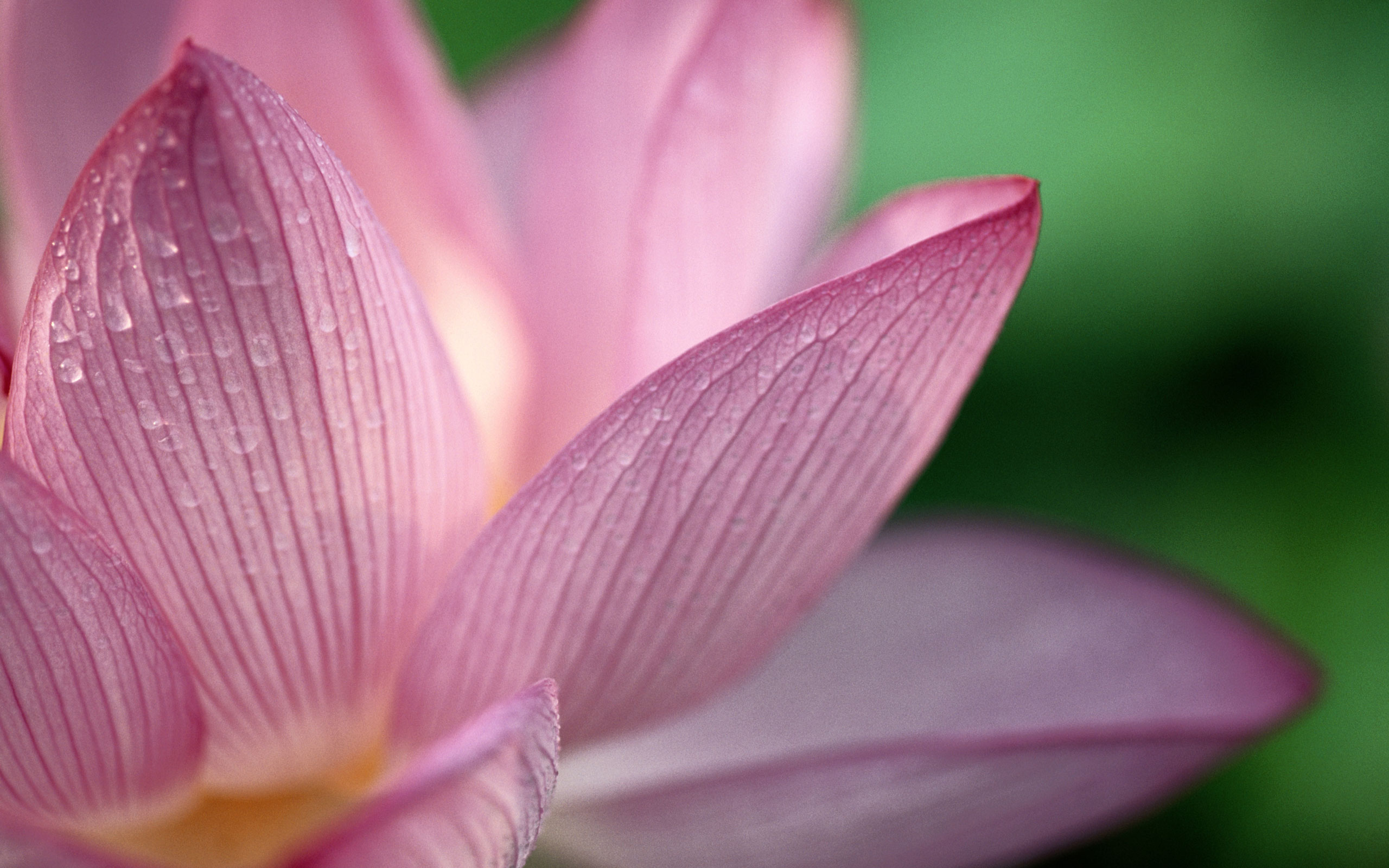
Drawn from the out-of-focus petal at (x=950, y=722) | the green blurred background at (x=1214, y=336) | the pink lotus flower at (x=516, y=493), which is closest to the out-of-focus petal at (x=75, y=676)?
the pink lotus flower at (x=516, y=493)

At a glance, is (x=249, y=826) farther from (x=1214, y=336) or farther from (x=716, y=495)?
(x=1214, y=336)

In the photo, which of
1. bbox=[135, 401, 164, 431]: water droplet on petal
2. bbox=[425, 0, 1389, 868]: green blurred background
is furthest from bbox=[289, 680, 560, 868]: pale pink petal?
bbox=[425, 0, 1389, 868]: green blurred background

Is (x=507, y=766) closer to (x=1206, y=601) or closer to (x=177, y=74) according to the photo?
(x=177, y=74)

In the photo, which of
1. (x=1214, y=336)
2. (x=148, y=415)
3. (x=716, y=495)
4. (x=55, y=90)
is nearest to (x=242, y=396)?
(x=148, y=415)

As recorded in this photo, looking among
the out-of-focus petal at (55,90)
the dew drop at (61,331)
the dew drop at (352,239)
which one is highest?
the out-of-focus petal at (55,90)

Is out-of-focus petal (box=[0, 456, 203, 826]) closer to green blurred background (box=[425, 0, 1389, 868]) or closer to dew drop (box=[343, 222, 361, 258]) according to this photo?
dew drop (box=[343, 222, 361, 258])

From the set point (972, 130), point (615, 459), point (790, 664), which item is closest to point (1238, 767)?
point (790, 664)

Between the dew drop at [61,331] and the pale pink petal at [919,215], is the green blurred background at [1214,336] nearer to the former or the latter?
the pale pink petal at [919,215]
